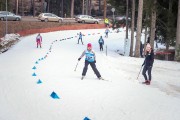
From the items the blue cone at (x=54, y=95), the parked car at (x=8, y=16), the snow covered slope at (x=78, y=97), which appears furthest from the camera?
the parked car at (x=8, y=16)

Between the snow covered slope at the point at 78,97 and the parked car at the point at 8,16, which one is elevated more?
the parked car at the point at 8,16

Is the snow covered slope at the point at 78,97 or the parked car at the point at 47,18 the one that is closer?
the snow covered slope at the point at 78,97

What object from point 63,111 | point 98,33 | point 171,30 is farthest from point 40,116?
point 98,33

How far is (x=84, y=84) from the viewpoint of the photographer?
14773 millimetres

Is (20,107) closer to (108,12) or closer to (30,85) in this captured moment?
(30,85)

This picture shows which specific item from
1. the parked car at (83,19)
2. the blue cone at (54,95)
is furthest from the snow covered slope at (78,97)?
the parked car at (83,19)

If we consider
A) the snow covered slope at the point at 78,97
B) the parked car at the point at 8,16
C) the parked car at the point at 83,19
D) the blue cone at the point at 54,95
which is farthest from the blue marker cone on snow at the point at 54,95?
the parked car at the point at 83,19

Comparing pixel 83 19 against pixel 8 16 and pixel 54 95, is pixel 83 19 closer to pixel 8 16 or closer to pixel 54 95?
pixel 8 16

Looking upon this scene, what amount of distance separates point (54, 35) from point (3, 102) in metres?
36.1

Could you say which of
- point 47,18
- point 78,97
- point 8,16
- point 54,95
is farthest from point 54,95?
point 47,18

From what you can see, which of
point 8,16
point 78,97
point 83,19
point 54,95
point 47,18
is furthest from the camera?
point 83,19

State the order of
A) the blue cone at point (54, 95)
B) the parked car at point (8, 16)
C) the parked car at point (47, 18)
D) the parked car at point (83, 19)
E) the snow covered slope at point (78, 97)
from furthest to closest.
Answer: the parked car at point (83, 19)
the parked car at point (47, 18)
the parked car at point (8, 16)
the blue cone at point (54, 95)
the snow covered slope at point (78, 97)

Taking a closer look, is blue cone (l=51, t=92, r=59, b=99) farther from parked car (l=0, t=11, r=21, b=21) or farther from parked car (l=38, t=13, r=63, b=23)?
parked car (l=38, t=13, r=63, b=23)

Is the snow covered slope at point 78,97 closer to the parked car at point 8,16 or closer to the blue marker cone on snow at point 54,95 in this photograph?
the blue marker cone on snow at point 54,95
